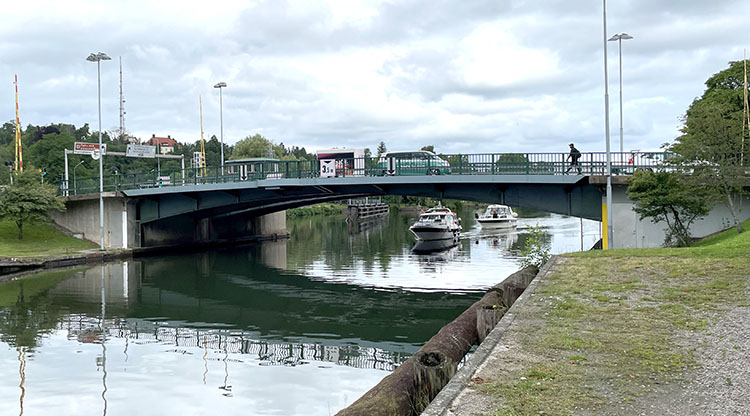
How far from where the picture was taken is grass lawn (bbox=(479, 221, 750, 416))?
6742mm

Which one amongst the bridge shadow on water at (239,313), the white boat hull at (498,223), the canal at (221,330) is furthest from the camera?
the white boat hull at (498,223)

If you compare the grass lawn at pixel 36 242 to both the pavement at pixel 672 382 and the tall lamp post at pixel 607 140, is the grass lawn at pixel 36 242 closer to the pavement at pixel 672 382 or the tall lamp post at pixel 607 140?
the tall lamp post at pixel 607 140

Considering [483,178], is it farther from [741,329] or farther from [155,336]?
[741,329]

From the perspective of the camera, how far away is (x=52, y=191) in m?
40.0

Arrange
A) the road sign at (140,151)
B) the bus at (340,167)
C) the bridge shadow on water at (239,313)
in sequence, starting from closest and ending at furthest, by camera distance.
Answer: the bridge shadow on water at (239,313), the bus at (340,167), the road sign at (140,151)

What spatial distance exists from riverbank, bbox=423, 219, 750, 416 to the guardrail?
12.1 metres

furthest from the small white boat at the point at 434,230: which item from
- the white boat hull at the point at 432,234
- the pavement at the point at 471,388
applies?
the pavement at the point at 471,388

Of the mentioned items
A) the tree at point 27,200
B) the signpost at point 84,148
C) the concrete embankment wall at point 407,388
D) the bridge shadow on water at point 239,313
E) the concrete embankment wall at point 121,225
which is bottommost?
the bridge shadow on water at point 239,313

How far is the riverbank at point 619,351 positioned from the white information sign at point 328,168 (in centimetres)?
2042

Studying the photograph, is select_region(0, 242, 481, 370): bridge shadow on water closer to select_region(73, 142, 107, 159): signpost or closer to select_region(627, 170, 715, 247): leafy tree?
select_region(627, 170, 715, 247): leafy tree

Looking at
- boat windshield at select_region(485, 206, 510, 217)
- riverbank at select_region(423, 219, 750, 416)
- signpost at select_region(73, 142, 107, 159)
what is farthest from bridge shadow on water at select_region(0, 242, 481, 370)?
boat windshield at select_region(485, 206, 510, 217)

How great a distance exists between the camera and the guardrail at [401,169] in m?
26.4

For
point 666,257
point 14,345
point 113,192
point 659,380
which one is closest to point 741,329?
point 659,380

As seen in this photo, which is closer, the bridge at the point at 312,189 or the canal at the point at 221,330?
the canal at the point at 221,330
